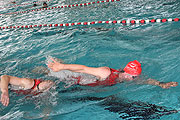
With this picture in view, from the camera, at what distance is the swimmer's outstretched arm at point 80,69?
2.76 meters

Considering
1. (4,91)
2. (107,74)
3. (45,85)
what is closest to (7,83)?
(4,91)

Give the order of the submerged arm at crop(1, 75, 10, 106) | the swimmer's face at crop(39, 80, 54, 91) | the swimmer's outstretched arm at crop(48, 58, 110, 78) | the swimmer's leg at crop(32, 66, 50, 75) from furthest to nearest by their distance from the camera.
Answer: the swimmer's leg at crop(32, 66, 50, 75)
the swimmer's face at crop(39, 80, 54, 91)
the swimmer's outstretched arm at crop(48, 58, 110, 78)
the submerged arm at crop(1, 75, 10, 106)

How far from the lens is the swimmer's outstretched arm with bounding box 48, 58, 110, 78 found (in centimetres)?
276

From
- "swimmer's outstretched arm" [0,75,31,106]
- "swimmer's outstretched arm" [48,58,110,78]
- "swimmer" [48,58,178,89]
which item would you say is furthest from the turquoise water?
"swimmer's outstretched arm" [48,58,110,78]

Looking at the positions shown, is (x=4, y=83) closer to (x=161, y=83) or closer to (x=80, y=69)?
(x=80, y=69)

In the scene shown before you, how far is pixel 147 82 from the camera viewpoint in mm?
3156

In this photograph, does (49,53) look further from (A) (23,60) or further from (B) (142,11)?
(B) (142,11)

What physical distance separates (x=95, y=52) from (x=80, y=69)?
2.24 metres

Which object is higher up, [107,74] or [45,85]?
[107,74]

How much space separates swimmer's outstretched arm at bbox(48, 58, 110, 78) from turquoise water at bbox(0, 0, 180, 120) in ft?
1.91

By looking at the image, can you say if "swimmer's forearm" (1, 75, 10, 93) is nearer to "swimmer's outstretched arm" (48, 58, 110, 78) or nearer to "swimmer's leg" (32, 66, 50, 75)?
"swimmer's outstretched arm" (48, 58, 110, 78)

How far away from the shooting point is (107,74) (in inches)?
115

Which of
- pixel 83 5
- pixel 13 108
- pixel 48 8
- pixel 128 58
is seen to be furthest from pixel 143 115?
pixel 48 8

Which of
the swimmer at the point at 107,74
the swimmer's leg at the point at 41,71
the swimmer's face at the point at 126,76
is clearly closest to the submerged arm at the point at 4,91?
the swimmer at the point at 107,74
